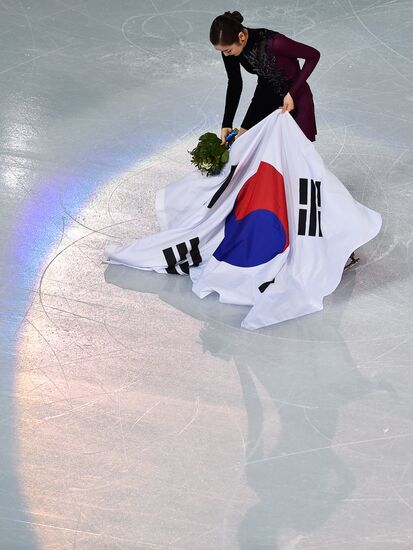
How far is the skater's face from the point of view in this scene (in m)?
5.21

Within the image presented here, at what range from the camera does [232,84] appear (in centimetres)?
555

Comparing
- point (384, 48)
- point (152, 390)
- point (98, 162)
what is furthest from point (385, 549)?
point (384, 48)

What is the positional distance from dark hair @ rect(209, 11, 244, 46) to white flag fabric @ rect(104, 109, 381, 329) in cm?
46

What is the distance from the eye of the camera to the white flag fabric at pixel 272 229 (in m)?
5.32

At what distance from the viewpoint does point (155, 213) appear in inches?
239

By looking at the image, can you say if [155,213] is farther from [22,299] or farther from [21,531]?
[21,531]

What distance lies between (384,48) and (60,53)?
8.25 ft

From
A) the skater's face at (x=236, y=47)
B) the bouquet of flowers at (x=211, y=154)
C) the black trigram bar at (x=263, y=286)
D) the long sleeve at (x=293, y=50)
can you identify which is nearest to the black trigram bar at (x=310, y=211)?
the black trigram bar at (x=263, y=286)

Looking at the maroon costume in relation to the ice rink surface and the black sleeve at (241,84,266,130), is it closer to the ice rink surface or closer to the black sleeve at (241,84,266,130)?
the black sleeve at (241,84,266,130)

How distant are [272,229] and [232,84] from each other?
2.77ft

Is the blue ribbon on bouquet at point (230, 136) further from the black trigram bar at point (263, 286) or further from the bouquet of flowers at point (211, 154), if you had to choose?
the black trigram bar at point (263, 286)

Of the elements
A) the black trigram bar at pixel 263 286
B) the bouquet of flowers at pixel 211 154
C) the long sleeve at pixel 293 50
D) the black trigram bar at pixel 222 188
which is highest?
the long sleeve at pixel 293 50

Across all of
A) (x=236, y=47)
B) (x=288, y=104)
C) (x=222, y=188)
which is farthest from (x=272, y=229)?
(x=236, y=47)

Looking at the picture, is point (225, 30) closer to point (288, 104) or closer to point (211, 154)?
point (288, 104)
